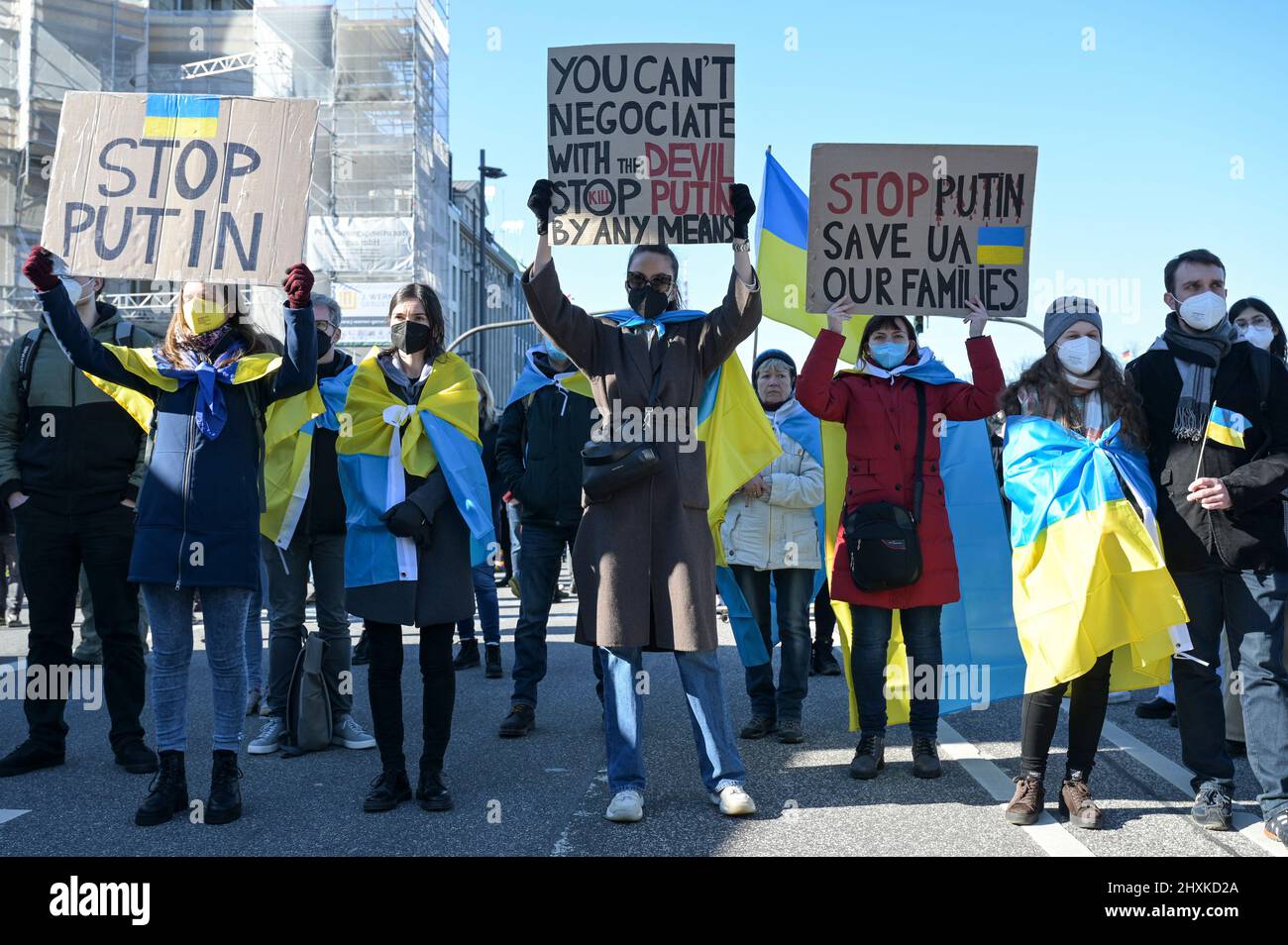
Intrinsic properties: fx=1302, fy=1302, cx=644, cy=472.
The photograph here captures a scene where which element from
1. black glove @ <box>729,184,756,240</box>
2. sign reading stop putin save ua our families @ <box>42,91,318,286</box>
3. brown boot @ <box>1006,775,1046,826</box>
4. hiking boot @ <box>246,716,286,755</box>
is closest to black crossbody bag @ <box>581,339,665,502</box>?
black glove @ <box>729,184,756,240</box>

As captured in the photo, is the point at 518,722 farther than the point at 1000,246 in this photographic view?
Yes

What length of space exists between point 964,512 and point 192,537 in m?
4.23

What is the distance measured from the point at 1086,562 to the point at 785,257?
4135 mm

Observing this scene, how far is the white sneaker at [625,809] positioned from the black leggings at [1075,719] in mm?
1495

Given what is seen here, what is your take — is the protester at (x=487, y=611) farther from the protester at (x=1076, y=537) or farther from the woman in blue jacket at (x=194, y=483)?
the protester at (x=1076, y=537)

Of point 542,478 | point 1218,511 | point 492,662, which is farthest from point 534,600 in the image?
point 1218,511

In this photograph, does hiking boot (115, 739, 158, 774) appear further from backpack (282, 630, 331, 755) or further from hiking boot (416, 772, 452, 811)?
hiking boot (416, 772, 452, 811)

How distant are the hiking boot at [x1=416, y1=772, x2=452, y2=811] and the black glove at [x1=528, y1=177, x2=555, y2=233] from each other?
7.42 ft

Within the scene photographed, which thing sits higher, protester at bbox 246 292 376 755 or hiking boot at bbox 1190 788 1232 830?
protester at bbox 246 292 376 755

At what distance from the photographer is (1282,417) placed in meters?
5.04

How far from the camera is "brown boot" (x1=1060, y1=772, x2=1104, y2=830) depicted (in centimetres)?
486

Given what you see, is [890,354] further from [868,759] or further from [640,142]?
[868,759]

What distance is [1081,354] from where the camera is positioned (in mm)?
5109

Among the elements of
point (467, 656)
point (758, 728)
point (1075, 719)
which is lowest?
point (467, 656)
